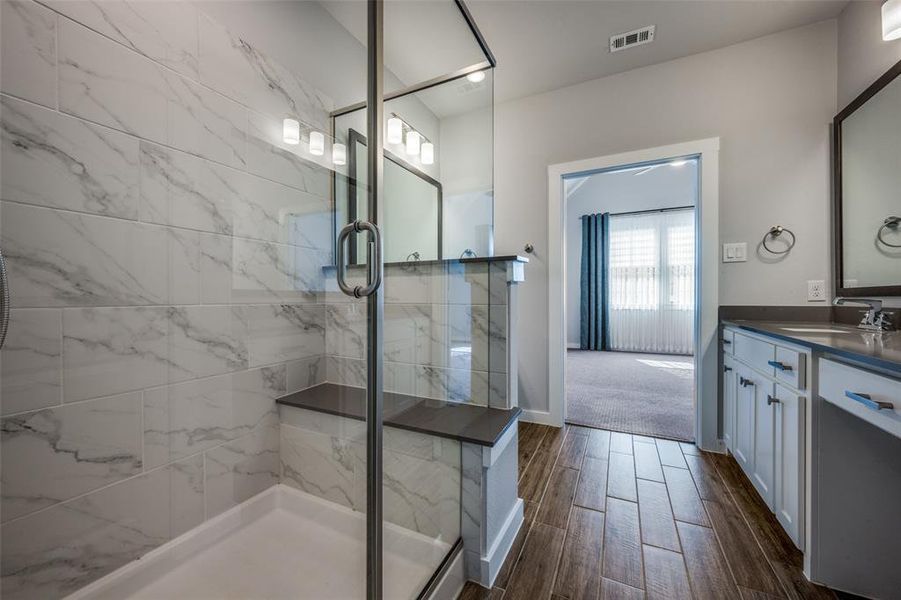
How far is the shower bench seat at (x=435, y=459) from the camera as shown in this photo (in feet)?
3.88

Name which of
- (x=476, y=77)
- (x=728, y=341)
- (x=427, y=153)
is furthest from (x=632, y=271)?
(x=427, y=153)

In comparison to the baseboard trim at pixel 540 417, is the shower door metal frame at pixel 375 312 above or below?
above

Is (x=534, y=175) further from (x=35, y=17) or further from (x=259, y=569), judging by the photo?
Answer: (x=259, y=569)

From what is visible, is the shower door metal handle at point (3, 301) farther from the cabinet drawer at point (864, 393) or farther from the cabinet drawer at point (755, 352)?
the cabinet drawer at point (755, 352)

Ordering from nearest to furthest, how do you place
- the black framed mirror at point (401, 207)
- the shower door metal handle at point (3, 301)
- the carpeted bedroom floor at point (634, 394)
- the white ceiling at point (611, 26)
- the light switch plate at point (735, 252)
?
the shower door metal handle at point (3, 301) < the black framed mirror at point (401, 207) < the white ceiling at point (611, 26) < the light switch plate at point (735, 252) < the carpeted bedroom floor at point (634, 394)

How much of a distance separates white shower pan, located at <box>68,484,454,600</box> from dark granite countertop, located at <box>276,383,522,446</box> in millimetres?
325

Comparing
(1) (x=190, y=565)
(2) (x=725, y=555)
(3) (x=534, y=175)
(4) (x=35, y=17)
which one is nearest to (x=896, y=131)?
(3) (x=534, y=175)

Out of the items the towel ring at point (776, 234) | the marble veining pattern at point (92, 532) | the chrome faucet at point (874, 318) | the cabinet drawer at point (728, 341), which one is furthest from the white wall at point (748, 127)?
the marble veining pattern at point (92, 532)

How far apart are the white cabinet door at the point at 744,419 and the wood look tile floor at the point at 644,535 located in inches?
5.5

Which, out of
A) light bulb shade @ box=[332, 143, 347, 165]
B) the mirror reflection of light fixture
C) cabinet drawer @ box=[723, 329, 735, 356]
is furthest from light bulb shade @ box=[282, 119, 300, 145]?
cabinet drawer @ box=[723, 329, 735, 356]

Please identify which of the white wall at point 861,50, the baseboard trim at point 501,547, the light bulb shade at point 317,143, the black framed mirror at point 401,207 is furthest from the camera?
the white wall at point 861,50

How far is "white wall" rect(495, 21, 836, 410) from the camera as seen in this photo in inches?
82.1

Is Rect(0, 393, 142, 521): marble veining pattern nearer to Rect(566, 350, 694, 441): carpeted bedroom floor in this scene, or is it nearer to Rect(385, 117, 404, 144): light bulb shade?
Rect(385, 117, 404, 144): light bulb shade

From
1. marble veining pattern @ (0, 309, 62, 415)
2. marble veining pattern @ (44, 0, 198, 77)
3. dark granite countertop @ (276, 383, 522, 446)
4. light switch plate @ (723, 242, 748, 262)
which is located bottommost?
dark granite countertop @ (276, 383, 522, 446)
